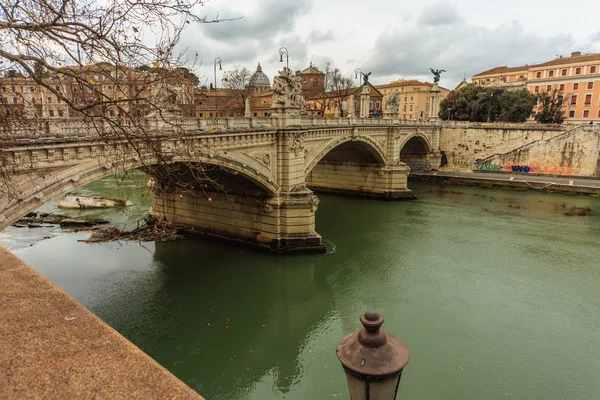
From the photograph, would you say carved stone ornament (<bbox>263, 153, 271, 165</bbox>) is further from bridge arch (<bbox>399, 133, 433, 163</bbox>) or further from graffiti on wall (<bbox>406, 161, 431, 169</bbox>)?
graffiti on wall (<bbox>406, 161, 431, 169</bbox>)

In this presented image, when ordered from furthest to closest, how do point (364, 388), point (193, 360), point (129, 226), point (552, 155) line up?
point (552, 155), point (129, 226), point (193, 360), point (364, 388)

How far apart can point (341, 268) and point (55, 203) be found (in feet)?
59.4

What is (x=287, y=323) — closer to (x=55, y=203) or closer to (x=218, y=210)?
(x=218, y=210)

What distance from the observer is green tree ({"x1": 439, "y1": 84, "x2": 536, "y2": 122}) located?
3981 centimetres

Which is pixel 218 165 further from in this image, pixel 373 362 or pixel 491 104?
pixel 491 104

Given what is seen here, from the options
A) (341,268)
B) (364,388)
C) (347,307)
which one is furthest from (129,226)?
(364,388)

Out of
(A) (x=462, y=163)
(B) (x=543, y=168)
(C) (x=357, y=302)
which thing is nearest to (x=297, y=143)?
(C) (x=357, y=302)

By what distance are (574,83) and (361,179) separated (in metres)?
31.4

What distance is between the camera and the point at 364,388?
1.96 meters

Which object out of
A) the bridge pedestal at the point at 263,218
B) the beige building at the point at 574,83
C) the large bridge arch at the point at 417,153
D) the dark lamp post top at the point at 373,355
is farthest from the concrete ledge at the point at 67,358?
the beige building at the point at 574,83

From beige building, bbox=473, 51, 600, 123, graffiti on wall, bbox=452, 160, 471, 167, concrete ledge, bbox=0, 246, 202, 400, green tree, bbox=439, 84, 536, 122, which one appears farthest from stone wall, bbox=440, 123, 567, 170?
concrete ledge, bbox=0, 246, 202, 400

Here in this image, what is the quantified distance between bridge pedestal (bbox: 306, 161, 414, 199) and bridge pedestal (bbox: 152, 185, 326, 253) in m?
10.6

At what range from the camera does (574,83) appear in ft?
136

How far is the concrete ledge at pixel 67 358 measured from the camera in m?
1.86
